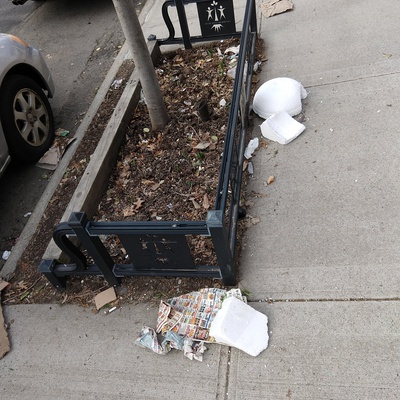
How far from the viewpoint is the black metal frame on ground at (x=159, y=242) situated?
105 inches

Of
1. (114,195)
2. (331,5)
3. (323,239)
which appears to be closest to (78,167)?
(114,195)

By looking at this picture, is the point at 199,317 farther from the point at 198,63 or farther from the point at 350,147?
the point at 198,63

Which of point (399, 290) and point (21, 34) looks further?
point (21, 34)

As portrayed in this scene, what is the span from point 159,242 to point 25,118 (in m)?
2.44

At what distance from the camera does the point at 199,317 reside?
285 cm

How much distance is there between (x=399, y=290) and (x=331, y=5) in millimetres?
4328

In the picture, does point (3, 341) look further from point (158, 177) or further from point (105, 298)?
point (158, 177)

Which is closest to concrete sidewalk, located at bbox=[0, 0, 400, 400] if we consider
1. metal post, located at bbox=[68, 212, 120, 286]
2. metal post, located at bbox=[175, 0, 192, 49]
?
metal post, located at bbox=[68, 212, 120, 286]

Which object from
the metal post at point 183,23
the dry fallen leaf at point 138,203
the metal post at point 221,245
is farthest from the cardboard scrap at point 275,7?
the metal post at point 221,245

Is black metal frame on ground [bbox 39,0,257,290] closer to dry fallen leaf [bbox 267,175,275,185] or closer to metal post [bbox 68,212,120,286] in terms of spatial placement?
metal post [bbox 68,212,120,286]

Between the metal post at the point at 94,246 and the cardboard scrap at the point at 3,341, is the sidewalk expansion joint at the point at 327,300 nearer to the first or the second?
the metal post at the point at 94,246

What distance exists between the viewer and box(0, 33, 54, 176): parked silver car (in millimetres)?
4102

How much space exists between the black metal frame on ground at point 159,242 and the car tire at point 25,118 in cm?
157

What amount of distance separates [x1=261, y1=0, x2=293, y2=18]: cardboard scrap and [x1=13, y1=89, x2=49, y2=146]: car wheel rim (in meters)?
3.31
